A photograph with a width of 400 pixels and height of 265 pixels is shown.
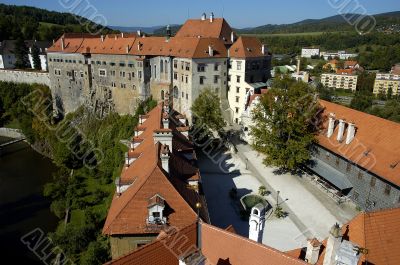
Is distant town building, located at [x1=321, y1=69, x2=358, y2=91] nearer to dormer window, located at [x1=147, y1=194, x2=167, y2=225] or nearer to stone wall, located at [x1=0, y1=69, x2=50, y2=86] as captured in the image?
stone wall, located at [x1=0, y1=69, x2=50, y2=86]

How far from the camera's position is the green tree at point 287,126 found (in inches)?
1036

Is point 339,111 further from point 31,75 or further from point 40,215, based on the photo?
point 31,75

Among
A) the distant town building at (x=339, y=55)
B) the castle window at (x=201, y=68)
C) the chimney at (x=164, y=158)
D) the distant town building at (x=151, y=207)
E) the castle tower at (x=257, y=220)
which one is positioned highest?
the distant town building at (x=339, y=55)

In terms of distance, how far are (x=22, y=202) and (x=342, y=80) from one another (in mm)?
81126

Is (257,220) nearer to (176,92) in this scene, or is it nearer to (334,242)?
(334,242)

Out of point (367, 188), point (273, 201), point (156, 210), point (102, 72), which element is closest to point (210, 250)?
point (156, 210)

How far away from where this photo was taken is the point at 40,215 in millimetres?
31422

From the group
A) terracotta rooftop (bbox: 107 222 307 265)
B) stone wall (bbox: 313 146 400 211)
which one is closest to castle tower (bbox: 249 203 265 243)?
terracotta rooftop (bbox: 107 222 307 265)

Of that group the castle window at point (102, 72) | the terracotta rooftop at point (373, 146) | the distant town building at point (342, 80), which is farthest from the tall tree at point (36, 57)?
the distant town building at point (342, 80)

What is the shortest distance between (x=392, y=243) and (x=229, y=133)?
89.3 feet

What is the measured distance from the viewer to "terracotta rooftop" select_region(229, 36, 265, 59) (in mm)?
41688

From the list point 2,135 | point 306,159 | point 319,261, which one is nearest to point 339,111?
point 306,159

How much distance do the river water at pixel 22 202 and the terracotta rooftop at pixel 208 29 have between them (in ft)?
88.1

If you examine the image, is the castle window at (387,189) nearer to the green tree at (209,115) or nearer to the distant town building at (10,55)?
the green tree at (209,115)
